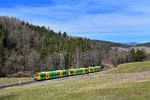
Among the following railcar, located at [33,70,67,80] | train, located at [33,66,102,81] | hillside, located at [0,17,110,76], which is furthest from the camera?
hillside, located at [0,17,110,76]

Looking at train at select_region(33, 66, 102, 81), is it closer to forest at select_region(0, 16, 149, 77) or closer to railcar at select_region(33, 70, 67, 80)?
railcar at select_region(33, 70, 67, 80)

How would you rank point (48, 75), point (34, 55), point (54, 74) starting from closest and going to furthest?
point (48, 75) → point (54, 74) → point (34, 55)

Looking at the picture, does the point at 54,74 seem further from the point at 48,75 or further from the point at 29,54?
the point at 29,54

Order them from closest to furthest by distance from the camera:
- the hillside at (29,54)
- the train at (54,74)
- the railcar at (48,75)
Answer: the railcar at (48,75), the train at (54,74), the hillside at (29,54)

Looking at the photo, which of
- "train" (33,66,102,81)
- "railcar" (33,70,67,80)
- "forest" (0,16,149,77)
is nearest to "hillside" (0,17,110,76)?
"forest" (0,16,149,77)

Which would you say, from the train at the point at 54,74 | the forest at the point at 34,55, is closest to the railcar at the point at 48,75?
the train at the point at 54,74

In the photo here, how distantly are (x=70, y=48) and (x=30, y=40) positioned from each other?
30.1m

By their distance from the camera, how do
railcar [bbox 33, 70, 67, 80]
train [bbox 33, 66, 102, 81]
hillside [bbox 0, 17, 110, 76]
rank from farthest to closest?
1. hillside [bbox 0, 17, 110, 76]
2. train [bbox 33, 66, 102, 81]
3. railcar [bbox 33, 70, 67, 80]

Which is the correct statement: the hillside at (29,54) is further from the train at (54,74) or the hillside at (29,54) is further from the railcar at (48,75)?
the railcar at (48,75)

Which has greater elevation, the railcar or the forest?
the forest

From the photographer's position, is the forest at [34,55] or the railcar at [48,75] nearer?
the railcar at [48,75]

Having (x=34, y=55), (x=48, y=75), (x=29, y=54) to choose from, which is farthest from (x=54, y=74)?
(x=29, y=54)

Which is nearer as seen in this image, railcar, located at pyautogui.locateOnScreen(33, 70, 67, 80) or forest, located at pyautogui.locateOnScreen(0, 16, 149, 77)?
railcar, located at pyautogui.locateOnScreen(33, 70, 67, 80)

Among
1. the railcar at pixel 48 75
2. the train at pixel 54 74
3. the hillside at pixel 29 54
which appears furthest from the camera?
the hillside at pixel 29 54
